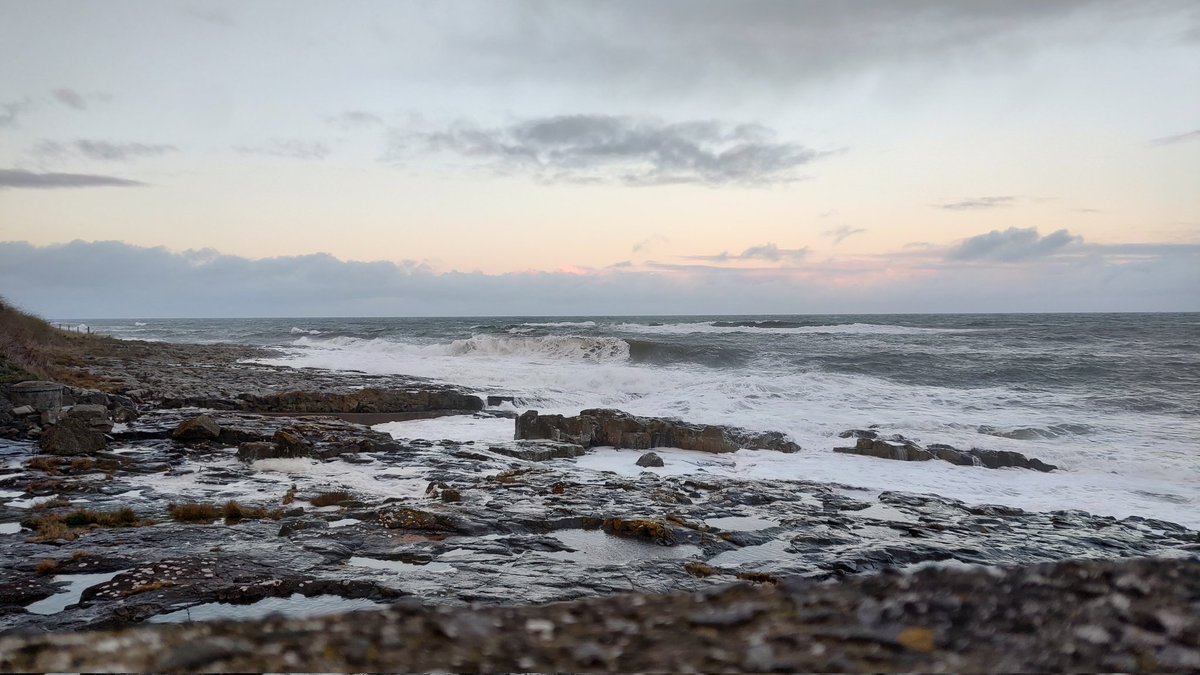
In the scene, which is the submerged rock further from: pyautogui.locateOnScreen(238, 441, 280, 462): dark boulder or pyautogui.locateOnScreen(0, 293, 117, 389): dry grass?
pyautogui.locateOnScreen(0, 293, 117, 389): dry grass

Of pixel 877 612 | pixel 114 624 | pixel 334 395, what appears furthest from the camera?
pixel 334 395

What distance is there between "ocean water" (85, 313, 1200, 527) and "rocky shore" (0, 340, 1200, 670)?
1.53 m

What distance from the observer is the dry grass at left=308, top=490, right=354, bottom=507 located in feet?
34.9

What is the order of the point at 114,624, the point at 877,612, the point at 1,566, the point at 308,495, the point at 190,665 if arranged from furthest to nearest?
the point at 308,495 < the point at 1,566 < the point at 114,624 < the point at 877,612 < the point at 190,665

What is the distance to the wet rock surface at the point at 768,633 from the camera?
80.3 inches

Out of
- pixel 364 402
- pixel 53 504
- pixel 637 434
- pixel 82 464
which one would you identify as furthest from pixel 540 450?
pixel 364 402

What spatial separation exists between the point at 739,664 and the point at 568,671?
0.53 meters

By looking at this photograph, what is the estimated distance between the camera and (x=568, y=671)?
2.13 meters

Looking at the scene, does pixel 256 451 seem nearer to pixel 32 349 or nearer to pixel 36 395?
pixel 36 395

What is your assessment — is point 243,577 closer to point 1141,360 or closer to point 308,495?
point 308,495

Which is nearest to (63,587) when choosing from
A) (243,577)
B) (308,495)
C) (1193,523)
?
(243,577)

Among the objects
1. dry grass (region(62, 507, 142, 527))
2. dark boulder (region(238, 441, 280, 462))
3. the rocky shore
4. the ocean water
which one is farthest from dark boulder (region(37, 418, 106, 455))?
the ocean water

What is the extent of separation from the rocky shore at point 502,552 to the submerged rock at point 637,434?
64 millimetres

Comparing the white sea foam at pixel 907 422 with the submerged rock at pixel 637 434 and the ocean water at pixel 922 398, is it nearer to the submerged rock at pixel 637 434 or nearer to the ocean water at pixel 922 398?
the ocean water at pixel 922 398
